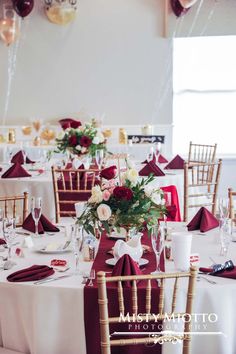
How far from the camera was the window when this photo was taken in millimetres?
7918

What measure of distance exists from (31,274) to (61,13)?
6.31m

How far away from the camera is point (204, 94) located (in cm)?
812

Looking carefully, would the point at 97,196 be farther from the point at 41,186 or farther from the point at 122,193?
the point at 41,186

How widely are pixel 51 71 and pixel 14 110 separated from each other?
33.4 inches

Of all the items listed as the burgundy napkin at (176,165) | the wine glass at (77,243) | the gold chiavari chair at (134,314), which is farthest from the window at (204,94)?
the gold chiavari chair at (134,314)

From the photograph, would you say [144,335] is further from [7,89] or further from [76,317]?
[7,89]

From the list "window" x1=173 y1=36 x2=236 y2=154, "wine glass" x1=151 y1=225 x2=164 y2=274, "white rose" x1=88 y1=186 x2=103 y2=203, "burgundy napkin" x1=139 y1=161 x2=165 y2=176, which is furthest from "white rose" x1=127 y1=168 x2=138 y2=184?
"window" x1=173 y1=36 x2=236 y2=154

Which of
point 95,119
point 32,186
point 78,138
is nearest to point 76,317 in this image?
point 32,186

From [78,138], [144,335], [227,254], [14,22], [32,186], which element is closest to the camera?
[144,335]

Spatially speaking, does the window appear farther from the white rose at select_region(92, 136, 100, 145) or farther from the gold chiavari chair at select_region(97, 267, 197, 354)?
the gold chiavari chair at select_region(97, 267, 197, 354)

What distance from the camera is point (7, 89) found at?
8.21 meters

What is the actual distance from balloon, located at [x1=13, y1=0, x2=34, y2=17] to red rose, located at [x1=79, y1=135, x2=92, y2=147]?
3334 millimetres

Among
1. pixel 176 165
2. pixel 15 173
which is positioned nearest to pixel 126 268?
pixel 15 173

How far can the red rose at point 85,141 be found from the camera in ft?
17.2
